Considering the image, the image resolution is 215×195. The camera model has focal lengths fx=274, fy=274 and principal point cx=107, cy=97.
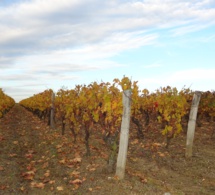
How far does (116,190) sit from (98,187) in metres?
0.48

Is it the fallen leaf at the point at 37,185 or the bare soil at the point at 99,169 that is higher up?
the bare soil at the point at 99,169

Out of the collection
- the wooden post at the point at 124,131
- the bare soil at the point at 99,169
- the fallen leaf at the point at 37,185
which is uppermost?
the wooden post at the point at 124,131

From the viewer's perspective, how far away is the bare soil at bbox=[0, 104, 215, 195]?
23.1ft

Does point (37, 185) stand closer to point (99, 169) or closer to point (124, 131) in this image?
point (99, 169)

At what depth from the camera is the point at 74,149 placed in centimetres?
1116

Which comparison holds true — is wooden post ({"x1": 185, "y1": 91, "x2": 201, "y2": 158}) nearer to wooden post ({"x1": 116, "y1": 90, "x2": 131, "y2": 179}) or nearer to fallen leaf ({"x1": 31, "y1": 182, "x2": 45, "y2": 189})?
wooden post ({"x1": 116, "y1": 90, "x2": 131, "y2": 179})

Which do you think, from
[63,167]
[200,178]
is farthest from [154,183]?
[63,167]

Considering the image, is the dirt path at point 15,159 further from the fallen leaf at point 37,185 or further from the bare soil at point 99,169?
the fallen leaf at point 37,185

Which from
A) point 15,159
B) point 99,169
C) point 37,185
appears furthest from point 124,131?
point 15,159

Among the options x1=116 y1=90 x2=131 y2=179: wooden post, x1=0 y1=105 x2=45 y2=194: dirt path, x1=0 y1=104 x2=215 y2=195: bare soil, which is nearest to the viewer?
x1=0 y1=104 x2=215 y2=195: bare soil

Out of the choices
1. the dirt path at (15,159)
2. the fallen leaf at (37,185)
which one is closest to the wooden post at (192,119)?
the fallen leaf at (37,185)

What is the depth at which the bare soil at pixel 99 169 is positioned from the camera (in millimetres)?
7050

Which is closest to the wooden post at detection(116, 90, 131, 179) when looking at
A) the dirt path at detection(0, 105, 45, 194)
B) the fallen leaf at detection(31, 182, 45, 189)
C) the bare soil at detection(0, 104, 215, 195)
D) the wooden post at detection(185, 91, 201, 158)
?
the bare soil at detection(0, 104, 215, 195)

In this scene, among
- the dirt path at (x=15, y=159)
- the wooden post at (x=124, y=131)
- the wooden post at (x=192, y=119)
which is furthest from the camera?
the wooden post at (x=192, y=119)
